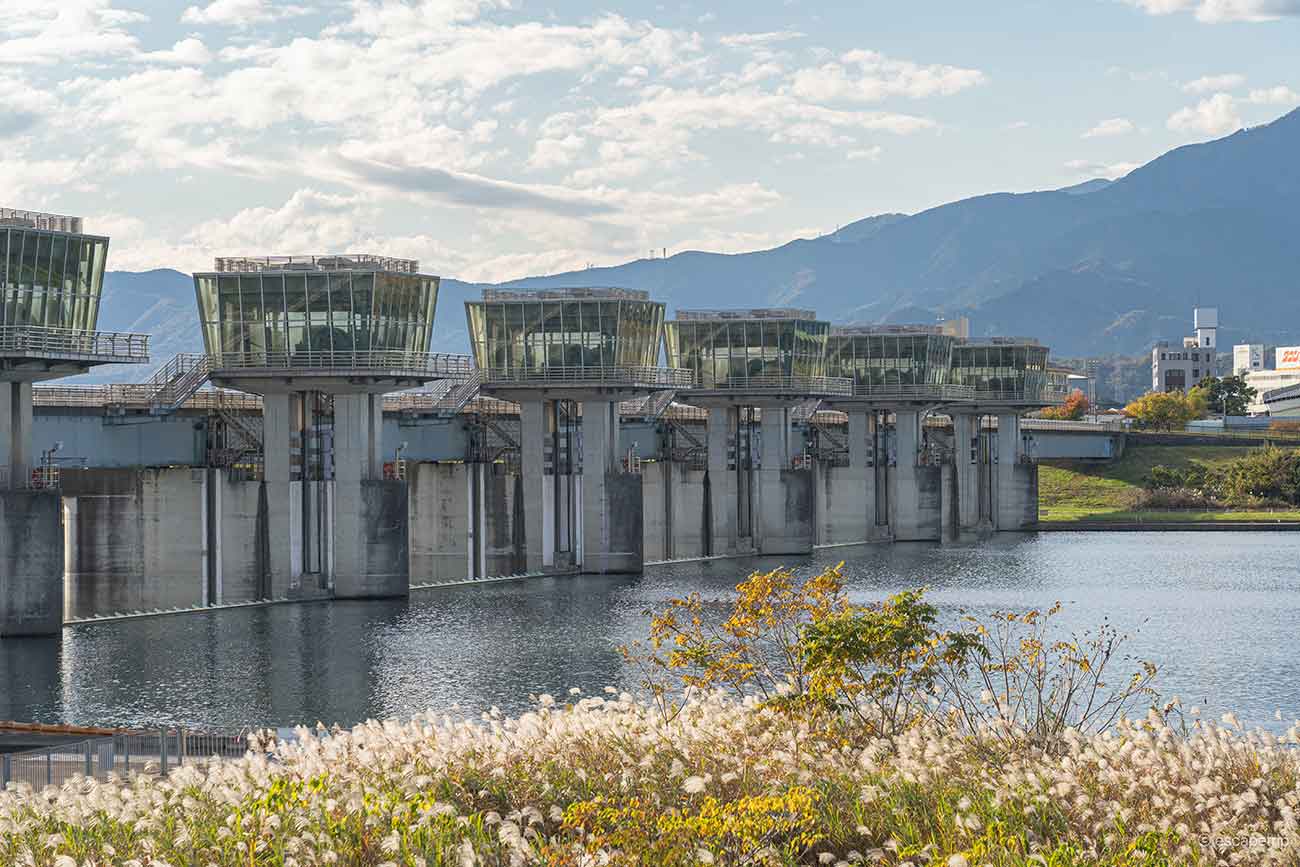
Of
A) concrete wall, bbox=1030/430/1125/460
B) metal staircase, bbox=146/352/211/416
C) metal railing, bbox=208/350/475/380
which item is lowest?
concrete wall, bbox=1030/430/1125/460

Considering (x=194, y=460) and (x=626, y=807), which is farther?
(x=194, y=460)

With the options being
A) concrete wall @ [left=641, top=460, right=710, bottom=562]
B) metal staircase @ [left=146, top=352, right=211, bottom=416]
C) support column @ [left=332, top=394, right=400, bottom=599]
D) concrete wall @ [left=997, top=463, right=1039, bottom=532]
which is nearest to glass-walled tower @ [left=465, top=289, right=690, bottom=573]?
concrete wall @ [left=641, top=460, right=710, bottom=562]

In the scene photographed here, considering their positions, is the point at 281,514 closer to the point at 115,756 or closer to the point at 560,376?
the point at 560,376

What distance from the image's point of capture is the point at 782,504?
12406 centimetres

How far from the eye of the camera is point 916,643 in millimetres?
32969

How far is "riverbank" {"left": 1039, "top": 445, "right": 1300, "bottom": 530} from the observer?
6053 inches

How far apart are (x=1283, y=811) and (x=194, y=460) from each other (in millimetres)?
76160

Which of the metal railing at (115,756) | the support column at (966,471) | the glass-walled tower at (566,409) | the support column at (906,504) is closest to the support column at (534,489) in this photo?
the glass-walled tower at (566,409)

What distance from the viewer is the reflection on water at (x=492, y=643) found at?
55625mm

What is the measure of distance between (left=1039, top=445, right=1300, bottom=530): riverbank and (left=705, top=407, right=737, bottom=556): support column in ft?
147

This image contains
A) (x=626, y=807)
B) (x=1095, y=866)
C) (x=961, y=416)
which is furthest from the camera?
(x=961, y=416)

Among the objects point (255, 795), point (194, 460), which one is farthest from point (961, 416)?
point (255, 795)

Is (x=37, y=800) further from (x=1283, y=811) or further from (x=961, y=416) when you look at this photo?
(x=961, y=416)

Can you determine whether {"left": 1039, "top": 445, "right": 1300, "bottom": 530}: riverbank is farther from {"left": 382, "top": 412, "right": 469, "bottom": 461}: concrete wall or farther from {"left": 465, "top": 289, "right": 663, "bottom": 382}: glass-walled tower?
{"left": 382, "top": 412, "right": 469, "bottom": 461}: concrete wall
